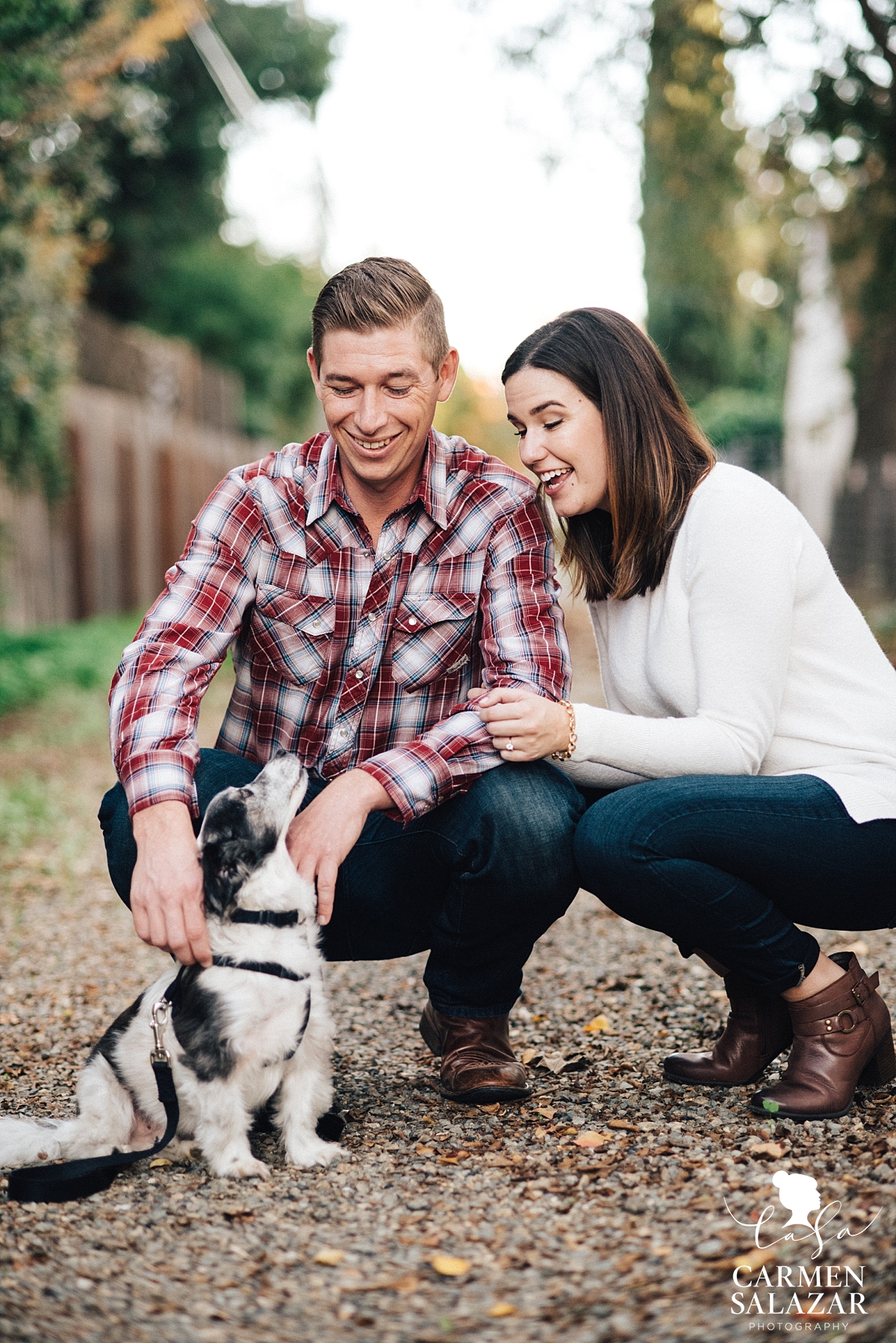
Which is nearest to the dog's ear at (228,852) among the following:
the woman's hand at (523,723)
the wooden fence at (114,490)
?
the woman's hand at (523,723)

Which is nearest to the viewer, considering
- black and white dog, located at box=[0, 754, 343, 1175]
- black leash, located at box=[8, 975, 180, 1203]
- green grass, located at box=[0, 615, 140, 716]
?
black leash, located at box=[8, 975, 180, 1203]

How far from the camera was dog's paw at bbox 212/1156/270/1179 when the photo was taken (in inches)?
101

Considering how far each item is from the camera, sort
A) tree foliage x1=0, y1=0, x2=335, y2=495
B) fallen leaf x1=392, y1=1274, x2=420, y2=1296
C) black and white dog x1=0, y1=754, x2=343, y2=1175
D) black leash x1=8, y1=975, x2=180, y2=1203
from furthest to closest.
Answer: tree foliage x1=0, y1=0, x2=335, y2=495 < black and white dog x1=0, y1=754, x2=343, y2=1175 < black leash x1=8, y1=975, x2=180, y2=1203 < fallen leaf x1=392, y1=1274, x2=420, y2=1296

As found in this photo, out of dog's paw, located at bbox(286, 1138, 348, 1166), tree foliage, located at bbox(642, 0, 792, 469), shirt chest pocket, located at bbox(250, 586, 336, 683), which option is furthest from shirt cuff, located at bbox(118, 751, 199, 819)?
tree foliage, located at bbox(642, 0, 792, 469)

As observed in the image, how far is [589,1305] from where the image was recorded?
1.99 metres

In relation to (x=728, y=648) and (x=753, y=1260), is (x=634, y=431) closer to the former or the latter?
(x=728, y=648)

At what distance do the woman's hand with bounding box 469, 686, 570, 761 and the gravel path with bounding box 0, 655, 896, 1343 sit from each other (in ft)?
2.83

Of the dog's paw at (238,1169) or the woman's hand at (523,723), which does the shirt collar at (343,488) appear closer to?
the woman's hand at (523,723)

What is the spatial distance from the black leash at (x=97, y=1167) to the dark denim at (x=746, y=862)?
1029mm

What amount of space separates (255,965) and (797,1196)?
3.81 ft

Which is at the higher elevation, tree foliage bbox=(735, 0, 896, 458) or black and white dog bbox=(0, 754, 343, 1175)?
tree foliage bbox=(735, 0, 896, 458)

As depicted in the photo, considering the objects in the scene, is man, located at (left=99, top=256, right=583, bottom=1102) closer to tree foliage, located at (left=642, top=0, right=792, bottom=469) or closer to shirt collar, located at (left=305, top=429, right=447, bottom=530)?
shirt collar, located at (left=305, top=429, right=447, bottom=530)

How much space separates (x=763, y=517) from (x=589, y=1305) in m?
1.69

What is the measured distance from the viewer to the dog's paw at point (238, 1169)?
257cm
